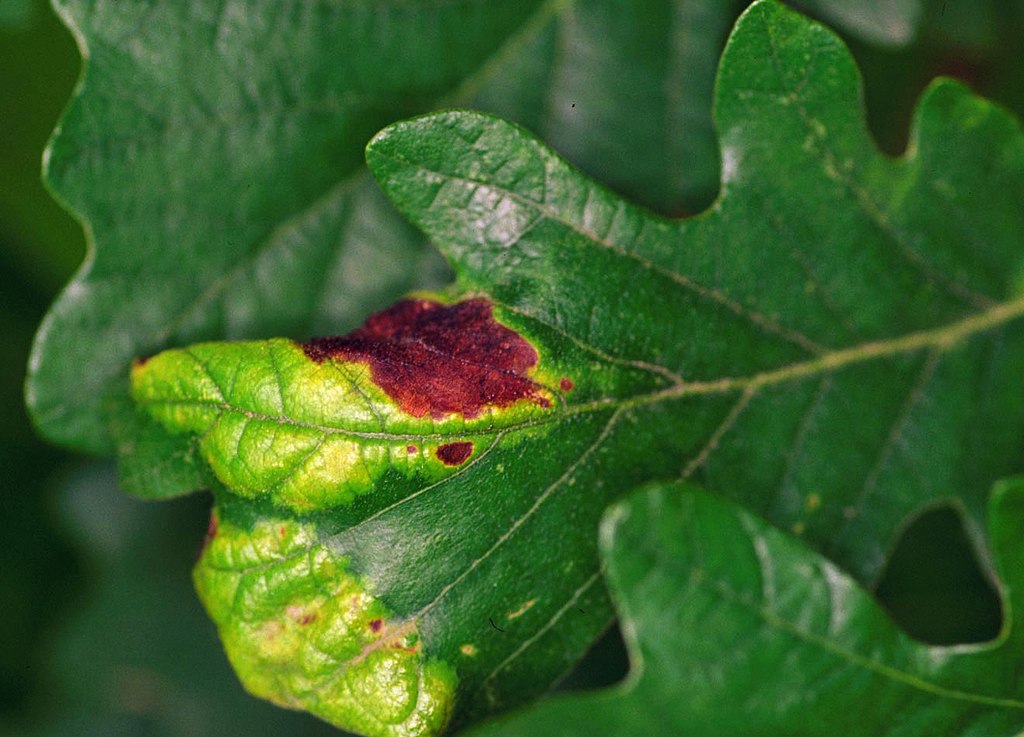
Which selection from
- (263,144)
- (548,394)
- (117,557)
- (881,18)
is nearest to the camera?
(548,394)

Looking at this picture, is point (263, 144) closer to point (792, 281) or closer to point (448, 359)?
point (448, 359)

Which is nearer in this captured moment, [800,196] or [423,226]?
[423,226]

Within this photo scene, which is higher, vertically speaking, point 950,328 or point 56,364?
point 56,364

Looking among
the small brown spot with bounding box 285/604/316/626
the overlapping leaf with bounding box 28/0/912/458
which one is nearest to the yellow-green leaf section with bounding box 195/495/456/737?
the small brown spot with bounding box 285/604/316/626

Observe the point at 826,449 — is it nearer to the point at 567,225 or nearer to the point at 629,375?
the point at 629,375

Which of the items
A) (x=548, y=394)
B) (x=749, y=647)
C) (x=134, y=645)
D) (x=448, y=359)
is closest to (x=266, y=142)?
(x=448, y=359)

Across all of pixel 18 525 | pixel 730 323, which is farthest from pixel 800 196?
pixel 18 525
